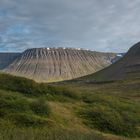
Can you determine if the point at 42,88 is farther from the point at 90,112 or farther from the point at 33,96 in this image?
the point at 90,112

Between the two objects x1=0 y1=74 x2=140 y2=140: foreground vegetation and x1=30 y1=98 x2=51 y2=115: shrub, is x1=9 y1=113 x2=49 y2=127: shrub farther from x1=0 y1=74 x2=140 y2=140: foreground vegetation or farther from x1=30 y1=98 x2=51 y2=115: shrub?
x1=30 y1=98 x2=51 y2=115: shrub

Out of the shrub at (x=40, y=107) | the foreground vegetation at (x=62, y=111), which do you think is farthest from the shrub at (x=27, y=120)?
the shrub at (x=40, y=107)

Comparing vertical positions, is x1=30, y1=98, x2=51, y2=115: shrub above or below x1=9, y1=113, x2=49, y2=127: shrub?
above

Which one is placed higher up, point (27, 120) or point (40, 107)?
point (40, 107)

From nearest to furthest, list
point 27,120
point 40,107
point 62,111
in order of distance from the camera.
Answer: point 27,120, point 40,107, point 62,111

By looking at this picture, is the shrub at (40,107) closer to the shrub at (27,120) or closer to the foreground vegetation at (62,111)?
the foreground vegetation at (62,111)

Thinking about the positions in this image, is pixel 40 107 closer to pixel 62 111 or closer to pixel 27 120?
pixel 62 111

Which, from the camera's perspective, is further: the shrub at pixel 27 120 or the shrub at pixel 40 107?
the shrub at pixel 40 107

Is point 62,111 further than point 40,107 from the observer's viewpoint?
Yes

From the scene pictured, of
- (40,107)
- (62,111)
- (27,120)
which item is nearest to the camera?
(27,120)

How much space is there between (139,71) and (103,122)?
480 ft

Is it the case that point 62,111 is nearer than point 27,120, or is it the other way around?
point 27,120

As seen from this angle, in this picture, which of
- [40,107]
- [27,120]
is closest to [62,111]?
[40,107]

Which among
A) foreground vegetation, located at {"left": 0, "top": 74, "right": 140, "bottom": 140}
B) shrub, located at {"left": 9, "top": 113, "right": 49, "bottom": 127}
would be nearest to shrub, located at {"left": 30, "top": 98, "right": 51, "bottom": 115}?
foreground vegetation, located at {"left": 0, "top": 74, "right": 140, "bottom": 140}
